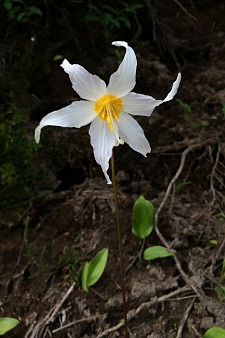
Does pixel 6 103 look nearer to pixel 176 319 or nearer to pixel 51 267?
pixel 51 267

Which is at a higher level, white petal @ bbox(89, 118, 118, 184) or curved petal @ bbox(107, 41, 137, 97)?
curved petal @ bbox(107, 41, 137, 97)

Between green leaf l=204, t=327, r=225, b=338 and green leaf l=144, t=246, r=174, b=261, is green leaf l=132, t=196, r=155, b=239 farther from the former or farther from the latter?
green leaf l=204, t=327, r=225, b=338

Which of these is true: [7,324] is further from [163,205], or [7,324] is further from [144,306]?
[163,205]

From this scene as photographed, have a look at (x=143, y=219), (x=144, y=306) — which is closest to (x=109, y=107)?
(x=143, y=219)

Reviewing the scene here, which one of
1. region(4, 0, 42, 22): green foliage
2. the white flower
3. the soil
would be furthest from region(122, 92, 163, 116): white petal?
region(4, 0, 42, 22): green foliage

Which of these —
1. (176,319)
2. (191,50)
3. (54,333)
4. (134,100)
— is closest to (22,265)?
(54,333)

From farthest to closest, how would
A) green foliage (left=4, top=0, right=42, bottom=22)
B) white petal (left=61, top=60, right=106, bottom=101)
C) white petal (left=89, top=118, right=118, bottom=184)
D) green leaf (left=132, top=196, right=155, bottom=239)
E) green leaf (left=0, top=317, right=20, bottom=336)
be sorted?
green foliage (left=4, top=0, right=42, bottom=22) → green leaf (left=132, top=196, right=155, bottom=239) → green leaf (left=0, top=317, right=20, bottom=336) → white petal (left=89, top=118, right=118, bottom=184) → white petal (left=61, top=60, right=106, bottom=101)

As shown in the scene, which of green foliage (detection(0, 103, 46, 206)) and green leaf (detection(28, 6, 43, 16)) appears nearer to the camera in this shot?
green foliage (detection(0, 103, 46, 206))
